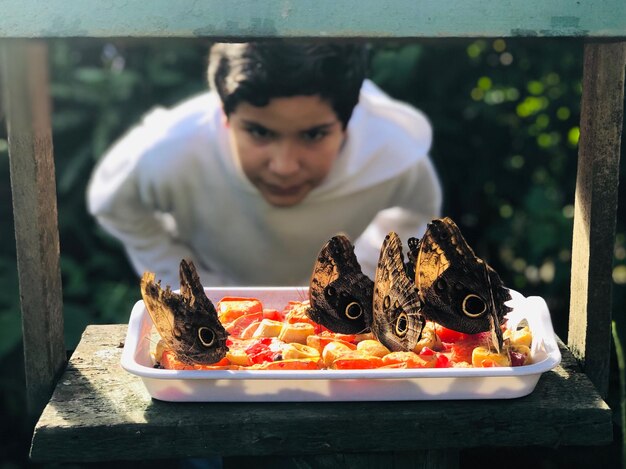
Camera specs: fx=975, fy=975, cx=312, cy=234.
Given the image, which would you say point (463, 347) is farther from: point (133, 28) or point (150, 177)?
point (150, 177)

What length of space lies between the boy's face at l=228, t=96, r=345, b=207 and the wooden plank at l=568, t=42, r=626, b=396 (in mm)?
1128

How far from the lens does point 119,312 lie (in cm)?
329

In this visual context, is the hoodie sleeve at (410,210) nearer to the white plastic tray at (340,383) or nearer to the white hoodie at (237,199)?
the white hoodie at (237,199)

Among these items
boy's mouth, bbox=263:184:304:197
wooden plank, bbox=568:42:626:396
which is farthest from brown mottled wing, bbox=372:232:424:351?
boy's mouth, bbox=263:184:304:197

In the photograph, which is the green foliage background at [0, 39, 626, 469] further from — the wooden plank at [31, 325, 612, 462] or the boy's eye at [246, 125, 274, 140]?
the wooden plank at [31, 325, 612, 462]

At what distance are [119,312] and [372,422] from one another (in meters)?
2.07

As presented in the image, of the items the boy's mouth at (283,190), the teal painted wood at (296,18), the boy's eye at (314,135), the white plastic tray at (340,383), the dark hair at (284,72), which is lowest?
the white plastic tray at (340,383)

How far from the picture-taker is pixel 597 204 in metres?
1.55

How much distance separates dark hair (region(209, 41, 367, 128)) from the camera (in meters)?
2.51

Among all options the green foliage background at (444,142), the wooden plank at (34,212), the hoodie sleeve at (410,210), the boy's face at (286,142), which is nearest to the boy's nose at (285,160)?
the boy's face at (286,142)

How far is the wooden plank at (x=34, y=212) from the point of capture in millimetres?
1465

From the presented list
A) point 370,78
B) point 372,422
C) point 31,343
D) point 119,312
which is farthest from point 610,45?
point 119,312

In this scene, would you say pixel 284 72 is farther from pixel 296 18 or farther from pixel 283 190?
pixel 296 18

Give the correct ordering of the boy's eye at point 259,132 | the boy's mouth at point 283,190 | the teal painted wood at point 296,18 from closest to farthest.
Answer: the teal painted wood at point 296,18
the boy's eye at point 259,132
the boy's mouth at point 283,190
